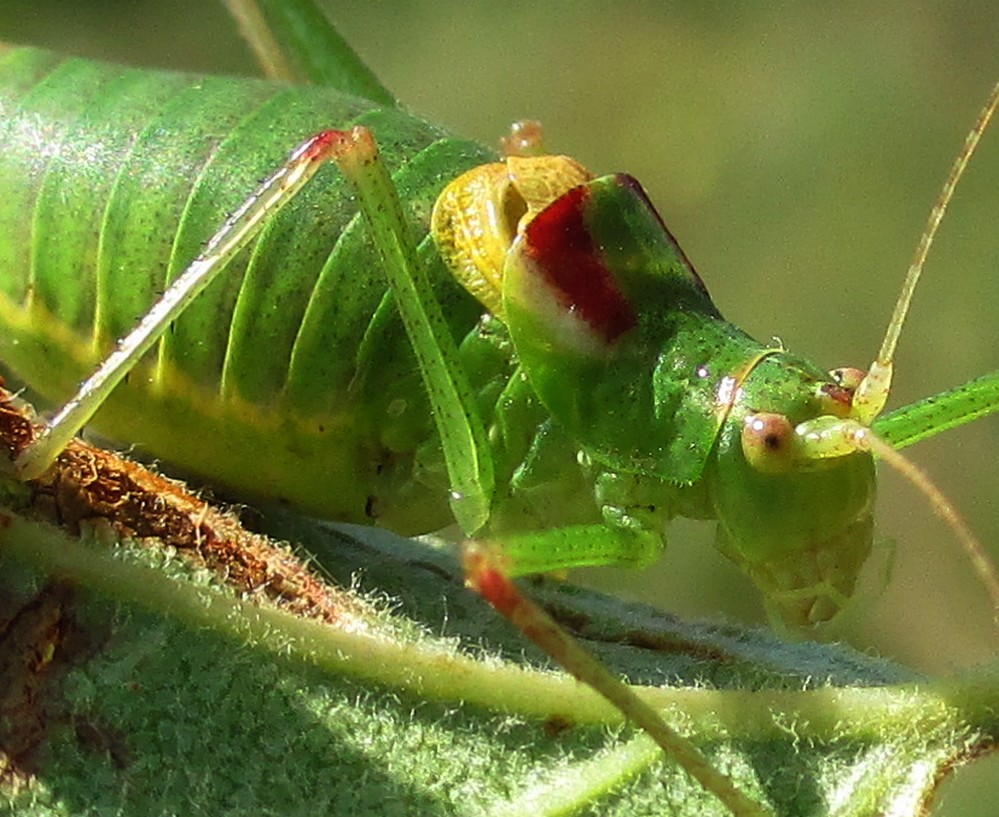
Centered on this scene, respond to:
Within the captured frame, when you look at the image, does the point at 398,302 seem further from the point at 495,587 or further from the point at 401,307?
the point at 495,587

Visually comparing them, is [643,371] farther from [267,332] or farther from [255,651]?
[255,651]

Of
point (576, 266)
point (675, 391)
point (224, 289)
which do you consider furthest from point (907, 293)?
point (224, 289)

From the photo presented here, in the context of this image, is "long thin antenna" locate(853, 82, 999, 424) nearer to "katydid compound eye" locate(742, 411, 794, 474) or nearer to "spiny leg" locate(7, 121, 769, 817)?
"katydid compound eye" locate(742, 411, 794, 474)

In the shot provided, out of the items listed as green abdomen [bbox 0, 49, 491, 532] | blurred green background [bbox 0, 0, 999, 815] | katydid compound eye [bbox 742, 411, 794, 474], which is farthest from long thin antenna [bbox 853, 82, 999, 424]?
blurred green background [bbox 0, 0, 999, 815]

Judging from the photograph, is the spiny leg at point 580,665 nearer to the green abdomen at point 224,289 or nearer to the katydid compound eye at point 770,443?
the katydid compound eye at point 770,443

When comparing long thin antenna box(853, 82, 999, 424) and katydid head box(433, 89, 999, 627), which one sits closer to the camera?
long thin antenna box(853, 82, 999, 424)
